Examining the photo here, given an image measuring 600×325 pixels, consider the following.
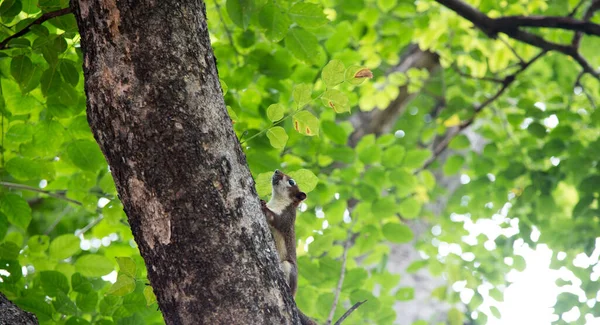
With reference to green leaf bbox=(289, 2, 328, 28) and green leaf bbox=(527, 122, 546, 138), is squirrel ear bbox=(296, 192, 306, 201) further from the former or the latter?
green leaf bbox=(527, 122, 546, 138)

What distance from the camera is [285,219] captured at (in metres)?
3.09

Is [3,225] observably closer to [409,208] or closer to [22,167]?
[22,167]

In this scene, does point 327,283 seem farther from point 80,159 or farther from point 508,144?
point 508,144

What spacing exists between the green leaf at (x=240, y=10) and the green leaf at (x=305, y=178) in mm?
741

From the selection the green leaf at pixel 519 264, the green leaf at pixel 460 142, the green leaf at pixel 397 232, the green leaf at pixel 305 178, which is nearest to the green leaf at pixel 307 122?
the green leaf at pixel 305 178

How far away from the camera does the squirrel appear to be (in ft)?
9.27

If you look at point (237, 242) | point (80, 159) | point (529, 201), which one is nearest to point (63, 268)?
point (80, 159)

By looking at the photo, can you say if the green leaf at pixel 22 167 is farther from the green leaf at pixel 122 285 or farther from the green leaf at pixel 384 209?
the green leaf at pixel 384 209

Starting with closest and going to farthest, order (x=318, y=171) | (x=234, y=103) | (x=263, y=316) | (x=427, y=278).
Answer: (x=263, y=316) → (x=234, y=103) → (x=318, y=171) → (x=427, y=278)

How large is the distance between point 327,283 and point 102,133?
2.10 m

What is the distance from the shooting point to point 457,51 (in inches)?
203

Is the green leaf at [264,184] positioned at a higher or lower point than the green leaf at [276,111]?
lower

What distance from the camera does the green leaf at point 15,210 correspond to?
2.74 metres

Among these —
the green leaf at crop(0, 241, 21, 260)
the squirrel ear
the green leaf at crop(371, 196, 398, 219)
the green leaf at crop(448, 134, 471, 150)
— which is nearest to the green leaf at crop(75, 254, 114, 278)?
the green leaf at crop(0, 241, 21, 260)
